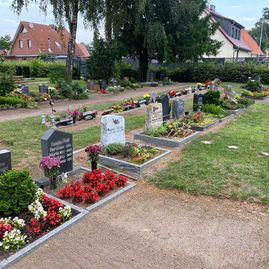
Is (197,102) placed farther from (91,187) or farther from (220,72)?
(220,72)

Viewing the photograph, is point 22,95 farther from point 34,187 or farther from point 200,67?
point 200,67

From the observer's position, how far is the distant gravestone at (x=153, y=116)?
8.67m

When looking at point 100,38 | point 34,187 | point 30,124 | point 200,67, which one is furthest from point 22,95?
point 200,67

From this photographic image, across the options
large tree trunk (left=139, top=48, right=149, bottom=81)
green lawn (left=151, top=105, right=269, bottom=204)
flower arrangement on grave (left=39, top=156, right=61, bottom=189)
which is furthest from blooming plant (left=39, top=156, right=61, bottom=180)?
large tree trunk (left=139, top=48, right=149, bottom=81)

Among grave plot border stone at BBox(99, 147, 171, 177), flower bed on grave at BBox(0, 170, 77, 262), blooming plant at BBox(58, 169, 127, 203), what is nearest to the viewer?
flower bed on grave at BBox(0, 170, 77, 262)

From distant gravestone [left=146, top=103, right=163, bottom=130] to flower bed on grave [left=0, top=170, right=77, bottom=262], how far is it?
4.62m

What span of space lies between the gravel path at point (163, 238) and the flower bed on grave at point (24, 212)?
22 cm

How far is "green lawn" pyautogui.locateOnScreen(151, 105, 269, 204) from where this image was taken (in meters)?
5.49

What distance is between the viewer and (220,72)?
29156 millimetres

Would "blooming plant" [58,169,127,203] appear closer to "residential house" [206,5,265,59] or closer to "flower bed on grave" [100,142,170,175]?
"flower bed on grave" [100,142,170,175]

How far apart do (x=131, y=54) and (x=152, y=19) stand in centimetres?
385

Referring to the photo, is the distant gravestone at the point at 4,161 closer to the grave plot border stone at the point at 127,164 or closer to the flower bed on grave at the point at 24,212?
the flower bed on grave at the point at 24,212

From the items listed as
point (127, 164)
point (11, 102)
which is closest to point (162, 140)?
point (127, 164)

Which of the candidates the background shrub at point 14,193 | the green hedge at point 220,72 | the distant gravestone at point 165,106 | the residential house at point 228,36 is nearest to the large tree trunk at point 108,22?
the green hedge at point 220,72
